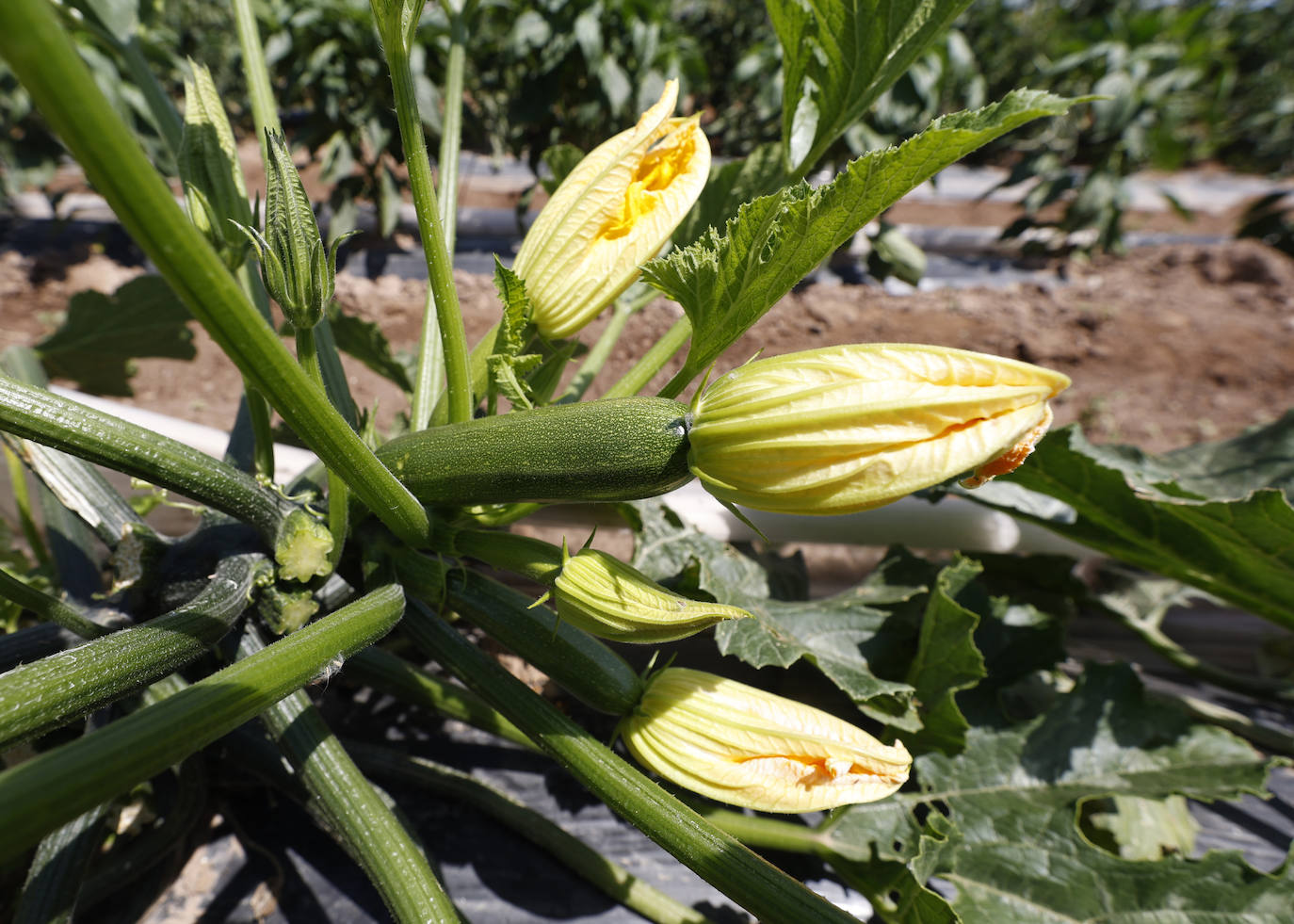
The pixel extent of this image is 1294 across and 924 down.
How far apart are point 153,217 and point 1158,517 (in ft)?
4.15

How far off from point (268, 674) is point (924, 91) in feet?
11.3

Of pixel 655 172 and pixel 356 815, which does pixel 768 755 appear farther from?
pixel 655 172

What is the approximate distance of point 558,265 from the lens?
2.89ft

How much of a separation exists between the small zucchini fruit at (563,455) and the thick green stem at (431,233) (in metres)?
0.10

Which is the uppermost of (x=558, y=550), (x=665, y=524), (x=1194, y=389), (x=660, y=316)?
(x=558, y=550)

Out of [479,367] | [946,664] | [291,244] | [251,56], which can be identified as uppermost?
[251,56]

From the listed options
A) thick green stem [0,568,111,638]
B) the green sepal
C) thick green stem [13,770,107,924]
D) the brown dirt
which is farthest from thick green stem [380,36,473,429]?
the brown dirt

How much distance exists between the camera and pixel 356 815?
0.82 metres

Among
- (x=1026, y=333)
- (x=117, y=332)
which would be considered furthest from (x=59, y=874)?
(x=1026, y=333)

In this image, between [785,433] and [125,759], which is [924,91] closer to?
[785,433]

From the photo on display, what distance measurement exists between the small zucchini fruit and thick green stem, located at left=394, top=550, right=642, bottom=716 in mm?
115

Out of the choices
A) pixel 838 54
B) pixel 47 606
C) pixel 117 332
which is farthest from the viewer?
pixel 117 332

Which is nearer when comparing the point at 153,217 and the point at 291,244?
the point at 153,217

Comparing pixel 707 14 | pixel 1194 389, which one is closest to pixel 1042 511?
pixel 1194 389
